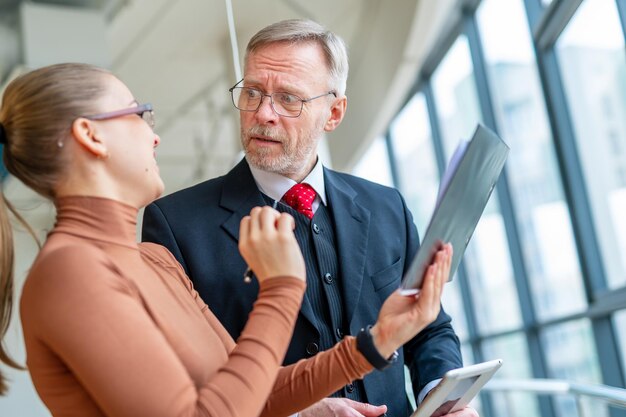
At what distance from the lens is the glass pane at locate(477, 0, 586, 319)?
20.1 ft

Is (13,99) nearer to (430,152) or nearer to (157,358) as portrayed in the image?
(157,358)

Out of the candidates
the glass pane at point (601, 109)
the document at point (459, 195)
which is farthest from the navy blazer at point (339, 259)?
the glass pane at point (601, 109)

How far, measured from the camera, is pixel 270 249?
1.20 m

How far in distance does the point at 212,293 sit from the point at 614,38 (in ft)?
12.3

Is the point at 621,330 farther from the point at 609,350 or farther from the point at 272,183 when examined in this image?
the point at 272,183

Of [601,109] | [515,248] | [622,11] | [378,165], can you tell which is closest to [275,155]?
[622,11]

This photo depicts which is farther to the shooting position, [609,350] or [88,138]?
[609,350]

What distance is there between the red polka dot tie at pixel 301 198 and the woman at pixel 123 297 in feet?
2.14

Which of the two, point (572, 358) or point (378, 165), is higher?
point (378, 165)

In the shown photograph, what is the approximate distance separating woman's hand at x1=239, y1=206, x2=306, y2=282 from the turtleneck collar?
0.65 feet

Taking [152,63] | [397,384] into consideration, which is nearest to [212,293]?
[397,384]

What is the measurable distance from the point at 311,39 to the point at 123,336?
1337 mm

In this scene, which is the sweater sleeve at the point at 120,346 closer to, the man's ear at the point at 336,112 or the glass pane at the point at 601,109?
the man's ear at the point at 336,112

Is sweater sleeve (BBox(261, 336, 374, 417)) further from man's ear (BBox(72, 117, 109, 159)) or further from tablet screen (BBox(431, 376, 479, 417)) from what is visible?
man's ear (BBox(72, 117, 109, 159))
